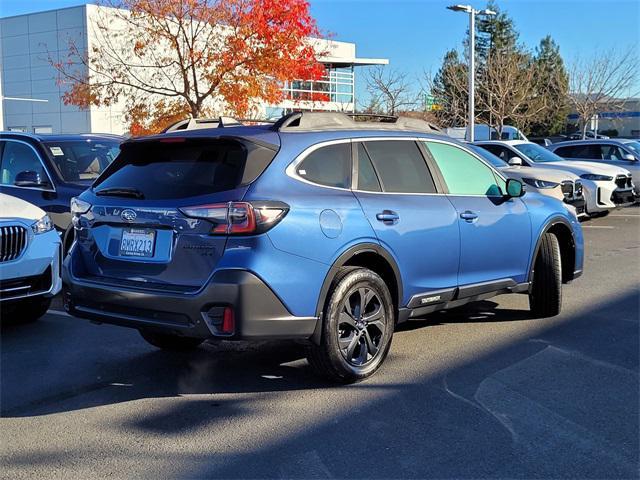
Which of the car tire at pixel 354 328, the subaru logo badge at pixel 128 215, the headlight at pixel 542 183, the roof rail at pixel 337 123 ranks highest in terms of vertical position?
the roof rail at pixel 337 123

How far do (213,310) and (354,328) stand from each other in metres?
1.10

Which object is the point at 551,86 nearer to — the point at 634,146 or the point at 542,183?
the point at 634,146

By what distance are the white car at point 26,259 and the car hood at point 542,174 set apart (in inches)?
361

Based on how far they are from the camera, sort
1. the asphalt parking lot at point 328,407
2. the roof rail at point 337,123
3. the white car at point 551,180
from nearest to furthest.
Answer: the asphalt parking lot at point 328,407 → the roof rail at point 337,123 → the white car at point 551,180

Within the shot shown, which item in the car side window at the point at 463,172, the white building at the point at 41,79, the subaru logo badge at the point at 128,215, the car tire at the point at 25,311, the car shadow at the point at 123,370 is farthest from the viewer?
the white building at the point at 41,79

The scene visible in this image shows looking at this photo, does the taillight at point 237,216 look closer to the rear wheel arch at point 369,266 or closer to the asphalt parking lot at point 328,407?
the rear wheel arch at point 369,266

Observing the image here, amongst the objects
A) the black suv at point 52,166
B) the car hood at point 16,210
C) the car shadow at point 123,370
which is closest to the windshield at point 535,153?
the black suv at point 52,166

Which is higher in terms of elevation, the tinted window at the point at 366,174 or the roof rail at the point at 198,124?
the roof rail at the point at 198,124

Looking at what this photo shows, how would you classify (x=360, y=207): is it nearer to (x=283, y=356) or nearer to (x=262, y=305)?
(x=262, y=305)

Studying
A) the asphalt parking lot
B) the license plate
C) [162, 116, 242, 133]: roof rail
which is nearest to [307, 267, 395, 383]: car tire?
the asphalt parking lot

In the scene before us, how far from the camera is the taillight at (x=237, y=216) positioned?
13.9 ft

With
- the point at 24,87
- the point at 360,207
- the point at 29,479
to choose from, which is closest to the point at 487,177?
the point at 360,207

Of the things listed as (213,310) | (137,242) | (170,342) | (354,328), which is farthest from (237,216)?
(170,342)

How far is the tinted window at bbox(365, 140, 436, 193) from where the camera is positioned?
5316 millimetres
